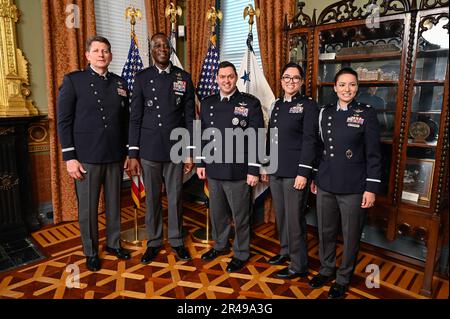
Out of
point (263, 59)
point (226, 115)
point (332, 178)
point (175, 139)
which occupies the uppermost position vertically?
point (263, 59)

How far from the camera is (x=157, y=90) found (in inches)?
→ 90.9

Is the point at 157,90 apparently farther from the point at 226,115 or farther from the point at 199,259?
the point at 199,259

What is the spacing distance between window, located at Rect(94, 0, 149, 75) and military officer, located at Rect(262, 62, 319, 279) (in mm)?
2204

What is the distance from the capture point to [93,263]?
7.60 ft

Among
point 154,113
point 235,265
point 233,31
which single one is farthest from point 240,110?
point 233,31

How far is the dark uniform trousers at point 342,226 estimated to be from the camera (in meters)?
1.94

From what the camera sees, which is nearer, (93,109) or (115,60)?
(93,109)

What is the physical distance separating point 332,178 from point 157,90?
132cm

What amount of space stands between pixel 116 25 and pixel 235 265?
9.21 ft

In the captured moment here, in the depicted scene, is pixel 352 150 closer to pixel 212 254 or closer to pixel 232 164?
pixel 232 164

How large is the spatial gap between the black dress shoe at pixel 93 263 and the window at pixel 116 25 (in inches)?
83.0

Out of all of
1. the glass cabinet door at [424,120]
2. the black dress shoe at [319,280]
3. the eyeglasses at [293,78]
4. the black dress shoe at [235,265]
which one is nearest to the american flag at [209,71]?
the eyeglasses at [293,78]
